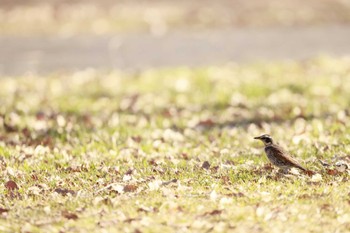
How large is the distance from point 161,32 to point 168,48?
8.49ft

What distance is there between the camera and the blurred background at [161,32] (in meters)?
17.3

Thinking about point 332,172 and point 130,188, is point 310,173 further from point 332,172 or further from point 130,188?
point 130,188

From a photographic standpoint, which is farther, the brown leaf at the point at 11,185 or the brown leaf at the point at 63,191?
the brown leaf at the point at 11,185

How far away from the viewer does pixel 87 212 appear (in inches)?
233

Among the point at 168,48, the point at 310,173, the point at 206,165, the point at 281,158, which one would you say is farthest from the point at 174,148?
the point at 168,48

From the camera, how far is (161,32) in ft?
69.9

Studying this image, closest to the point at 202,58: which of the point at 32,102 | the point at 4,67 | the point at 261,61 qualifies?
the point at 261,61

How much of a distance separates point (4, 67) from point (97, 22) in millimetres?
6851

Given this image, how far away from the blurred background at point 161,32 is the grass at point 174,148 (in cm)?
201

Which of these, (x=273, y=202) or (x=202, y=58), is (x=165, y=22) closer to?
(x=202, y=58)

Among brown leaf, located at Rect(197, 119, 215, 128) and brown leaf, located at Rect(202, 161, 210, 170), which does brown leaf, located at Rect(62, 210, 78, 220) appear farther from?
brown leaf, located at Rect(197, 119, 215, 128)

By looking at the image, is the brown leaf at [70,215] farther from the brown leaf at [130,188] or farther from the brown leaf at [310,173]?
the brown leaf at [310,173]

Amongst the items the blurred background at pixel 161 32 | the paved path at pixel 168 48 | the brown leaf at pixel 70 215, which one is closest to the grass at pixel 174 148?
the brown leaf at pixel 70 215

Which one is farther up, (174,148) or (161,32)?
(161,32)
